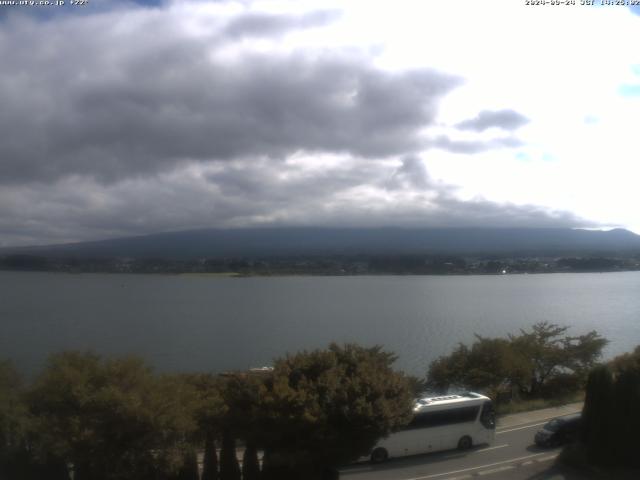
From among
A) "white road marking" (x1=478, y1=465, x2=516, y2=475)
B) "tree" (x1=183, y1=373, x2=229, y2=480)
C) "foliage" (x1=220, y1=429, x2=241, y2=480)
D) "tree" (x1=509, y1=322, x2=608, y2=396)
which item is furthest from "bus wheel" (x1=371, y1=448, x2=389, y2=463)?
"tree" (x1=509, y1=322, x2=608, y2=396)

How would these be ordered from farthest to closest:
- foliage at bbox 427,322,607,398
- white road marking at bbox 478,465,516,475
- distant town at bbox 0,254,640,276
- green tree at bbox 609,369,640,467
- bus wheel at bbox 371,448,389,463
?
distant town at bbox 0,254,640,276 < foliage at bbox 427,322,607,398 < bus wheel at bbox 371,448,389,463 < white road marking at bbox 478,465,516,475 < green tree at bbox 609,369,640,467

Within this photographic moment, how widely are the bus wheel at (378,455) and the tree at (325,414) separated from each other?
2.93 metres

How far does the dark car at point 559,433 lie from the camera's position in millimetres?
16844

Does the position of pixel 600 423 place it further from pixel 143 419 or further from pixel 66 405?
pixel 66 405

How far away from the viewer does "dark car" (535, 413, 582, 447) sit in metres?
16.8

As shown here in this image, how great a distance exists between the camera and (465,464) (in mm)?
15969

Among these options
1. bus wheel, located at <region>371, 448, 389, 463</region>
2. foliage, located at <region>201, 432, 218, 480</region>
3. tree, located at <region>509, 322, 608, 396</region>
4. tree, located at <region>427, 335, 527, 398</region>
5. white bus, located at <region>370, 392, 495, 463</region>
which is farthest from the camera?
tree, located at <region>509, 322, 608, 396</region>

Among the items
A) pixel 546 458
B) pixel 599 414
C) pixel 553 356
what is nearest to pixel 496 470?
pixel 546 458

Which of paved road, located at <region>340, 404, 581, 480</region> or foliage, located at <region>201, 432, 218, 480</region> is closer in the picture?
foliage, located at <region>201, 432, 218, 480</region>

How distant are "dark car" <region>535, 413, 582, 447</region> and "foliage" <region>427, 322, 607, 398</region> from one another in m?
7.25

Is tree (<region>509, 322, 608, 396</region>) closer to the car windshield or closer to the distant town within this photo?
the car windshield

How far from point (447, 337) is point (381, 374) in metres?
32.7

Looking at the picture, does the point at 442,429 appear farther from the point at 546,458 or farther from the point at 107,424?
the point at 107,424

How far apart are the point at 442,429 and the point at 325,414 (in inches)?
222
